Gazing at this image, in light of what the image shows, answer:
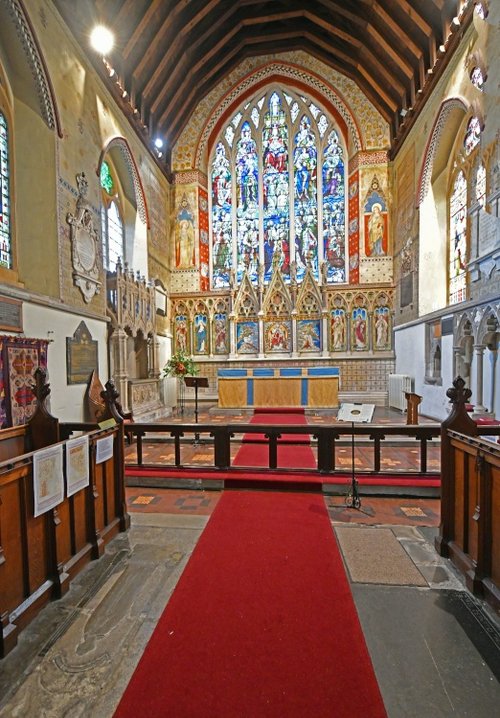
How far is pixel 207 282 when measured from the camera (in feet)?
39.9

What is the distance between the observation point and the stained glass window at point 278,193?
11758mm

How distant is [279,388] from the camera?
9.63 metres

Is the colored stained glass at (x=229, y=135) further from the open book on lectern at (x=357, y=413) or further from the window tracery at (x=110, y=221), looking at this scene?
the open book on lectern at (x=357, y=413)

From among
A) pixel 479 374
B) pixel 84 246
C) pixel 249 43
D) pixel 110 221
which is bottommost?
pixel 479 374

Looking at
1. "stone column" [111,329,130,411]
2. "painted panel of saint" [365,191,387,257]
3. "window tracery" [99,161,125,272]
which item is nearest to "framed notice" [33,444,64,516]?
"stone column" [111,329,130,411]

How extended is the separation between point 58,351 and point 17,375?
1085mm

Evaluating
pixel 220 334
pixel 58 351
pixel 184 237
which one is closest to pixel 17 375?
pixel 58 351

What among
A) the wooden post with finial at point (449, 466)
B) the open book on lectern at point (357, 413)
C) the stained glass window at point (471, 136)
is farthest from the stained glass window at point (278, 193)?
the wooden post with finial at point (449, 466)

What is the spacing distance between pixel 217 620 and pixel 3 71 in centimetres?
819

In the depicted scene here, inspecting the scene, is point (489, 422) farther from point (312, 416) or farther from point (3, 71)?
point (3, 71)

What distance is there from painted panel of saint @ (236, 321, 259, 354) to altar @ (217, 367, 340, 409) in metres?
1.65

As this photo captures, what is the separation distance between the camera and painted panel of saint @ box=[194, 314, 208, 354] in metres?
11.7

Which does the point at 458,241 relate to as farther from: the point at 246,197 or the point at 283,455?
the point at 246,197

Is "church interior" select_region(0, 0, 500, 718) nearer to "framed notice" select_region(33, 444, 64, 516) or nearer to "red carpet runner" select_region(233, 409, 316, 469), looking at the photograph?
"framed notice" select_region(33, 444, 64, 516)
